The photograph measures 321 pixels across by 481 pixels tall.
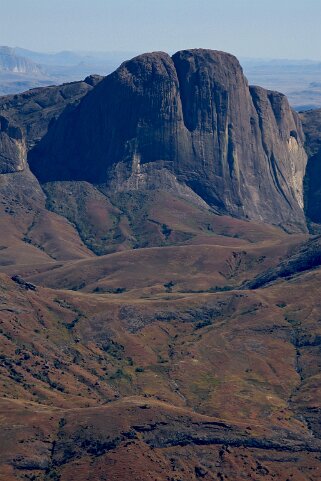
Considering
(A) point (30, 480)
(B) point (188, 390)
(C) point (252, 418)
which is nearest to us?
(A) point (30, 480)

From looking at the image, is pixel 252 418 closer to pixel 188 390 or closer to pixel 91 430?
pixel 188 390

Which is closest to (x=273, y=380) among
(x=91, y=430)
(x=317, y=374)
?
(x=317, y=374)

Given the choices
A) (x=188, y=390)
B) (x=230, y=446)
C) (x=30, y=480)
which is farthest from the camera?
(x=188, y=390)

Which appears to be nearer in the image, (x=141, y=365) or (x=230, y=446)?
(x=230, y=446)

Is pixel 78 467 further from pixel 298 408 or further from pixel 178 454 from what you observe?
pixel 298 408

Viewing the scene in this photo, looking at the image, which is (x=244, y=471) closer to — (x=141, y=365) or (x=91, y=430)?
(x=91, y=430)

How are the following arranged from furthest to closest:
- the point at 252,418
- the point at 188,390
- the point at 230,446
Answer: the point at 188,390, the point at 252,418, the point at 230,446

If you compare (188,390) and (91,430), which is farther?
(188,390)

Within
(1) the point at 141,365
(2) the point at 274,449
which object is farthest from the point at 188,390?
(2) the point at 274,449
